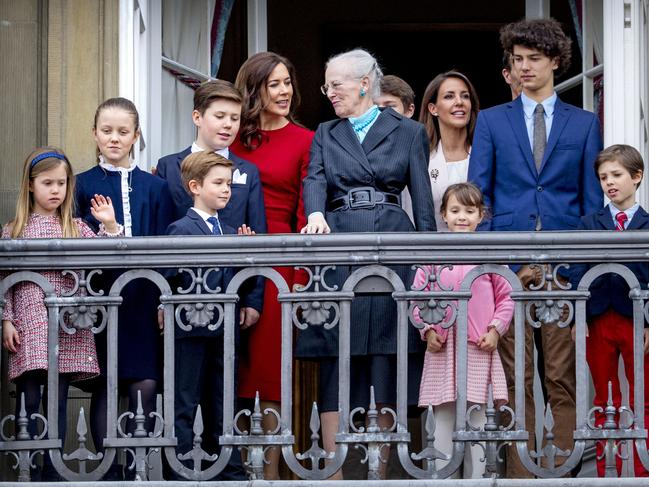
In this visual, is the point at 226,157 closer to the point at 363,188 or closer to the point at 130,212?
the point at 130,212

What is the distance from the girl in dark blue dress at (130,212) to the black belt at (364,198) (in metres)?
0.94

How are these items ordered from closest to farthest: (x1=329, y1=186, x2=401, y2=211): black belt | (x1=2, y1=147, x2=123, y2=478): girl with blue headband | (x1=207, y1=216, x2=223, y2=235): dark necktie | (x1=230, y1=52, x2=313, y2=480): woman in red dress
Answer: (x1=2, y1=147, x2=123, y2=478): girl with blue headband < (x1=207, y1=216, x2=223, y2=235): dark necktie < (x1=329, y1=186, x2=401, y2=211): black belt < (x1=230, y1=52, x2=313, y2=480): woman in red dress

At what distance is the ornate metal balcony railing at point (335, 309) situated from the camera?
25.3 ft

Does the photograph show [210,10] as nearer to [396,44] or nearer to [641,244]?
[641,244]

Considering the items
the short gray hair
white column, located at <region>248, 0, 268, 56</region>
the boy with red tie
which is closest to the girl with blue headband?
the short gray hair

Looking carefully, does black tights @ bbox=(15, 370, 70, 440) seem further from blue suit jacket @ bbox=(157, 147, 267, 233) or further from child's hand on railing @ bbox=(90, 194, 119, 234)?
blue suit jacket @ bbox=(157, 147, 267, 233)

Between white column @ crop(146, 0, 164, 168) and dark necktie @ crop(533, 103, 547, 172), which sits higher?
white column @ crop(146, 0, 164, 168)

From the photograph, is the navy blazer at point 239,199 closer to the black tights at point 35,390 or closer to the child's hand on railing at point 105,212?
the child's hand on railing at point 105,212

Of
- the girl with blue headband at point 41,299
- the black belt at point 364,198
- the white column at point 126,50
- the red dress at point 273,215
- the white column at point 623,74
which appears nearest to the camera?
the girl with blue headband at point 41,299

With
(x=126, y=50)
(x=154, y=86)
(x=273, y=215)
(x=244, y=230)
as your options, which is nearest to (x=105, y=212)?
(x=244, y=230)

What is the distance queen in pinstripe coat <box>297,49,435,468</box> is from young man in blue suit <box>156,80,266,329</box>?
0.36m

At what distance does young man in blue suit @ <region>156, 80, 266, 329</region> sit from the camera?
28.6 ft

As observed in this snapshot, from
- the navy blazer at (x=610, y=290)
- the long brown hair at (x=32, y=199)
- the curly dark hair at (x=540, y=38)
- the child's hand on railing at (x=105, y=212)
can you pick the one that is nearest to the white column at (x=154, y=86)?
the child's hand on railing at (x=105, y=212)

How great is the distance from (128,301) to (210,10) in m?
2.65
